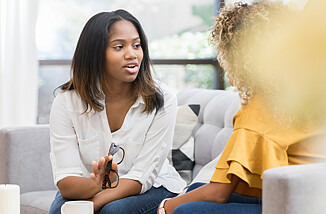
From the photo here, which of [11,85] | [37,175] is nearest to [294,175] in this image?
[37,175]

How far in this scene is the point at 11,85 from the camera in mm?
3434

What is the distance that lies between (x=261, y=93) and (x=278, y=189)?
0.87ft

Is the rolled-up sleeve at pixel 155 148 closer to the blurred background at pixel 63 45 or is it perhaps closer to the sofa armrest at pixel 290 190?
the sofa armrest at pixel 290 190

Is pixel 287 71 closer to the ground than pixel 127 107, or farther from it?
farther from it

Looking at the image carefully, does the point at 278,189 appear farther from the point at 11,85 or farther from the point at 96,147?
the point at 11,85

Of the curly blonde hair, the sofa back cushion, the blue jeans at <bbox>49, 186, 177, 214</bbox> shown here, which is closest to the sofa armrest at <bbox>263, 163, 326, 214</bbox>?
the curly blonde hair

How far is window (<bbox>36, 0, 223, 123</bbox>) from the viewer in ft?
12.1

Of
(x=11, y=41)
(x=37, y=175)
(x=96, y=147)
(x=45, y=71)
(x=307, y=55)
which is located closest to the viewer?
(x=307, y=55)

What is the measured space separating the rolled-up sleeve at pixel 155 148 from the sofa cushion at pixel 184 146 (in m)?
0.40

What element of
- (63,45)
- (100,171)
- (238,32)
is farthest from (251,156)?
(63,45)

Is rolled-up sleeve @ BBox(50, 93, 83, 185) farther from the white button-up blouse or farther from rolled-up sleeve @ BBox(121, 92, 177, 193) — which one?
rolled-up sleeve @ BBox(121, 92, 177, 193)

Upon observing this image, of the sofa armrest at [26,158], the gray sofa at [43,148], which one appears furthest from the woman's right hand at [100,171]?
the sofa armrest at [26,158]

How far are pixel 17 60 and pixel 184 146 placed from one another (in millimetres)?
1920

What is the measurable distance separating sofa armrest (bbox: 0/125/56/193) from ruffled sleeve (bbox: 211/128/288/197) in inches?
49.2
